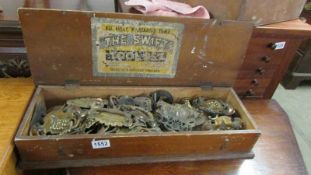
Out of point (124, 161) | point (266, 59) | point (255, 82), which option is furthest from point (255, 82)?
point (124, 161)

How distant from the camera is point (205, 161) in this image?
81 cm

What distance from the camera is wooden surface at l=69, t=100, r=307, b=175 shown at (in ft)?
2.50

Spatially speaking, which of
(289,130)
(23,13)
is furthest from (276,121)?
(23,13)

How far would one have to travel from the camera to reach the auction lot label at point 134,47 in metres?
0.79

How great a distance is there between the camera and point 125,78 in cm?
89

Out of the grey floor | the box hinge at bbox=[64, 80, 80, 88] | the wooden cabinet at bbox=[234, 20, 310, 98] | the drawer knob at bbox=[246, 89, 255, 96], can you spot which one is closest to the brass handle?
the wooden cabinet at bbox=[234, 20, 310, 98]

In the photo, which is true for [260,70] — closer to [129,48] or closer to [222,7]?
[222,7]

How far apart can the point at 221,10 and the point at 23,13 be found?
630 millimetres

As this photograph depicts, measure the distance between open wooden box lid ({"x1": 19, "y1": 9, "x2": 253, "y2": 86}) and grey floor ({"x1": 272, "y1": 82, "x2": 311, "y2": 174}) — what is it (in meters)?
1.25

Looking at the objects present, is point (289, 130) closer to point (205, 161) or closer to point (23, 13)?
point (205, 161)

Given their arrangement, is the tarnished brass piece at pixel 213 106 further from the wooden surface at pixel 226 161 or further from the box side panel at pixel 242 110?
the wooden surface at pixel 226 161

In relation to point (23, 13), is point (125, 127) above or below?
below

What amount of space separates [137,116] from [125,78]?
15 centimetres

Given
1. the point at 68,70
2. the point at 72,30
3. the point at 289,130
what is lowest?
the point at 289,130
